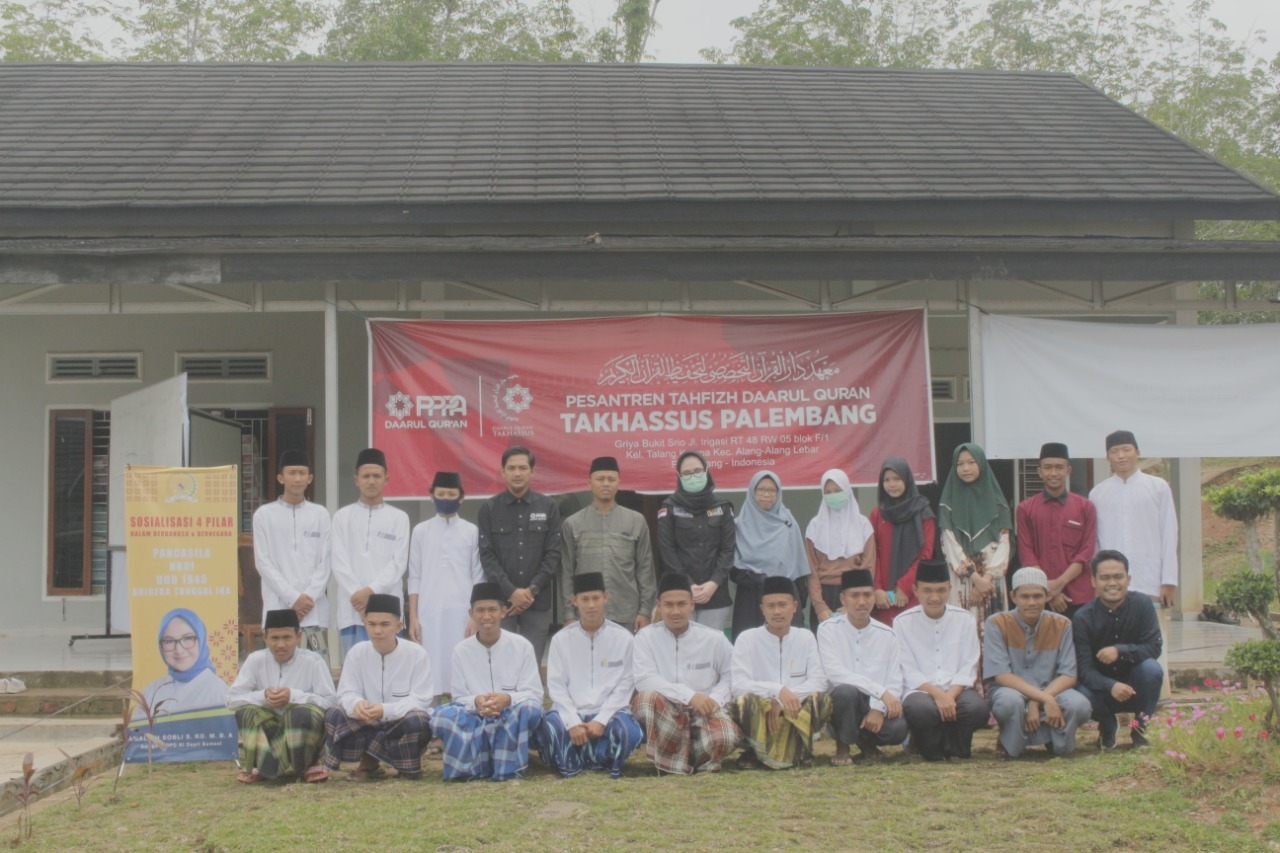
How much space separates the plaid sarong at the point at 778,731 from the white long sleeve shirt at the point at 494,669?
1.11m

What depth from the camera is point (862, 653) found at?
21.8ft

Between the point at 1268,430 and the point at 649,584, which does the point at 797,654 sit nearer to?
the point at 649,584

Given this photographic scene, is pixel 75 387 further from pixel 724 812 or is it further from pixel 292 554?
pixel 724 812

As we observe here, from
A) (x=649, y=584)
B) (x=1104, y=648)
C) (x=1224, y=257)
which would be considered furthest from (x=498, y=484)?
(x=1224, y=257)

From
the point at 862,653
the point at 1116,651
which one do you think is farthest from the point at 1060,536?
the point at 862,653

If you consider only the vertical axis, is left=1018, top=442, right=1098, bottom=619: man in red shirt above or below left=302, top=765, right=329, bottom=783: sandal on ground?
above

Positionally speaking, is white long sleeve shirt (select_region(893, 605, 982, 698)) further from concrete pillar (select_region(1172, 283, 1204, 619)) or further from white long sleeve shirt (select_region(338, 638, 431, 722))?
concrete pillar (select_region(1172, 283, 1204, 619))

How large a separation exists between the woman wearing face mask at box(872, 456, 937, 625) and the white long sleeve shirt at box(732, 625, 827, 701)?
86cm

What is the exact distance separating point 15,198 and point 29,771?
18.4 ft

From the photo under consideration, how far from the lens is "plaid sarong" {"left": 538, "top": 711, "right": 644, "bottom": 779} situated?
629 centimetres

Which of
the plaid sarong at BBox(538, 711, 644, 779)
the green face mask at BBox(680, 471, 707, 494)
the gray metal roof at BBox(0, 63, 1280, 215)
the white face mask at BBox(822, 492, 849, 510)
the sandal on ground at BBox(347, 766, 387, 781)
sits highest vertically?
the gray metal roof at BBox(0, 63, 1280, 215)

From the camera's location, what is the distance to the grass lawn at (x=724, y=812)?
500cm

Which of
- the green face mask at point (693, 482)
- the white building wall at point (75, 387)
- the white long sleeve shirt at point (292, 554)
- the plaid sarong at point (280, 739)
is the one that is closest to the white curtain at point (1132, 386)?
the green face mask at point (693, 482)

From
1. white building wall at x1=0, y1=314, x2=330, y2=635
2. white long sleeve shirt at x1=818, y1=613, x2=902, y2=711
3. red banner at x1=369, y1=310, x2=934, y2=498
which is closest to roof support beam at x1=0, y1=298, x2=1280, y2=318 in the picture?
red banner at x1=369, y1=310, x2=934, y2=498
